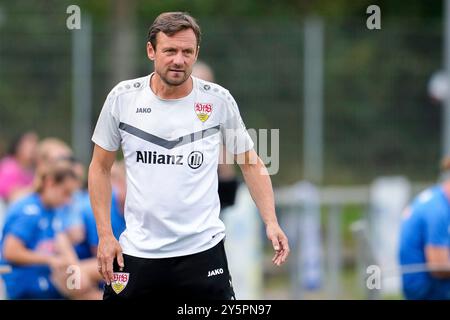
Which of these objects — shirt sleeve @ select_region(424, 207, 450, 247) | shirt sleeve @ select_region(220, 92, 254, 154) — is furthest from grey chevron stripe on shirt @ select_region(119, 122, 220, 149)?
shirt sleeve @ select_region(424, 207, 450, 247)

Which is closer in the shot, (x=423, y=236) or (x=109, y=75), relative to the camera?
(x=423, y=236)

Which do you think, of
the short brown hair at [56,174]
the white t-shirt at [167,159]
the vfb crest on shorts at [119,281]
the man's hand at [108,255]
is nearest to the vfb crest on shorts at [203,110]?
the white t-shirt at [167,159]


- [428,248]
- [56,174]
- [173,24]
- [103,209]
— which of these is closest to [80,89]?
[56,174]

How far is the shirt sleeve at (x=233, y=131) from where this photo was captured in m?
6.82

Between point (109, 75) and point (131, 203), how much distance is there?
39.4ft

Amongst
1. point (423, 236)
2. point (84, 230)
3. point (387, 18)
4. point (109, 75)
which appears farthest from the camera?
point (387, 18)

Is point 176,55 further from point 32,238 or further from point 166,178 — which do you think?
point 32,238

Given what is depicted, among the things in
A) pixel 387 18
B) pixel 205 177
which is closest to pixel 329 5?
pixel 387 18

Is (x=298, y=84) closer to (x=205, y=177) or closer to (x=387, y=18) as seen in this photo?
(x=387, y=18)

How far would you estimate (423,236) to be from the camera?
10.1m

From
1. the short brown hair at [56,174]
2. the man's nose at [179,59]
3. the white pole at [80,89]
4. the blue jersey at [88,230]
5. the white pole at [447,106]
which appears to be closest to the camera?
the man's nose at [179,59]

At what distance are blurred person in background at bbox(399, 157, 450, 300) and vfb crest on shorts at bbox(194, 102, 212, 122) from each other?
12.1 ft

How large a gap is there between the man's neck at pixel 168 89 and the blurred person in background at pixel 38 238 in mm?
3634

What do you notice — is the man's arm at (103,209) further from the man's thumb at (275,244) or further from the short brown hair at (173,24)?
the man's thumb at (275,244)
